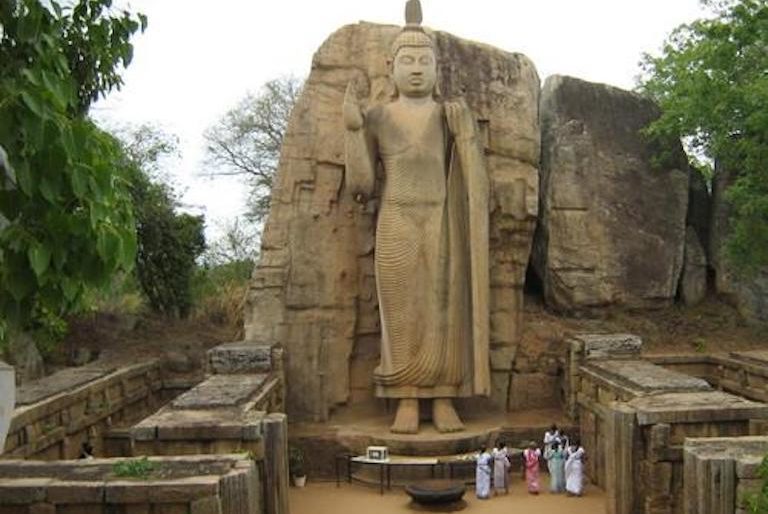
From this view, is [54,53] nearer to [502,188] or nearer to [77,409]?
[77,409]

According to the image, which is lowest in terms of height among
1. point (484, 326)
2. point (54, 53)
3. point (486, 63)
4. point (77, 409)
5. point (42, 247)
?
point (77, 409)

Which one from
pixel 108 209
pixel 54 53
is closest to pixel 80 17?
pixel 54 53

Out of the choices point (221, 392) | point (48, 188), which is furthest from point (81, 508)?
point (48, 188)

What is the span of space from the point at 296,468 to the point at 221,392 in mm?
1842

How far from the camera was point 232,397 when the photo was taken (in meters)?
8.57

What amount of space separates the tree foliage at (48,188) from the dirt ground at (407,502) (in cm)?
616

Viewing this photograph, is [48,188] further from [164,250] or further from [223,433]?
[164,250]

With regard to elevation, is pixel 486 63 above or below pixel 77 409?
above

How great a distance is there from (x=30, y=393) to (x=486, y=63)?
7.08 meters

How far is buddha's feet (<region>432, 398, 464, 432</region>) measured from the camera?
10523 millimetres

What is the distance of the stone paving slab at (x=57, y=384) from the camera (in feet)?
30.8

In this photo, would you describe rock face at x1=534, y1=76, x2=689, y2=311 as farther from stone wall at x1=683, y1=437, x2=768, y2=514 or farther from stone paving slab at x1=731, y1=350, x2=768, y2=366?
stone wall at x1=683, y1=437, x2=768, y2=514

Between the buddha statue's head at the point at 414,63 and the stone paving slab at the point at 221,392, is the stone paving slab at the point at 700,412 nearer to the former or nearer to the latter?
the stone paving slab at the point at 221,392

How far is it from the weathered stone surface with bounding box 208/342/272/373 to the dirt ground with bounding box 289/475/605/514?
1471 millimetres
